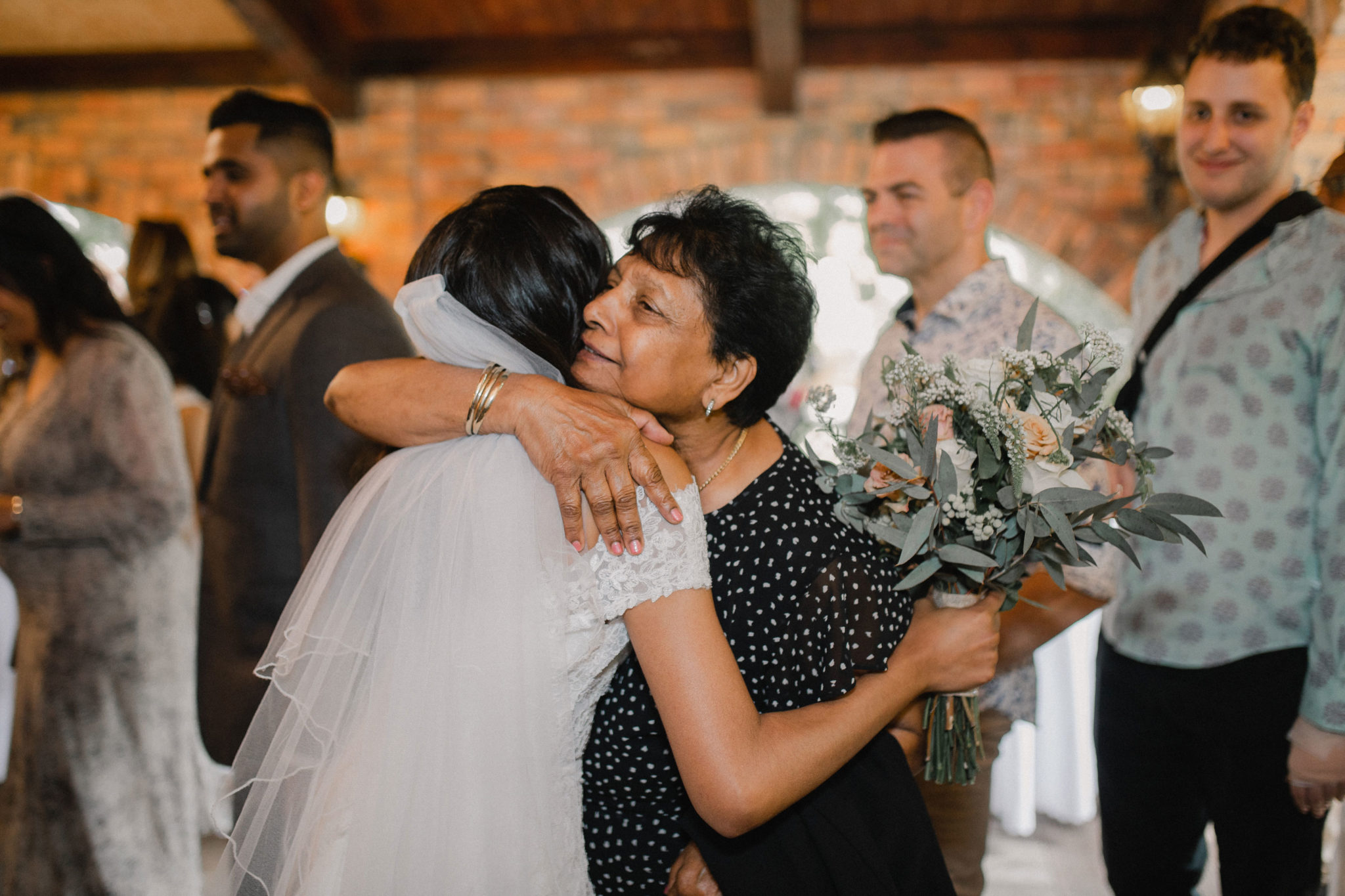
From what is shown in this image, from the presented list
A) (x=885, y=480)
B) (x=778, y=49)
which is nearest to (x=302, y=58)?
(x=778, y=49)

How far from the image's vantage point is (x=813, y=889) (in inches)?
57.5

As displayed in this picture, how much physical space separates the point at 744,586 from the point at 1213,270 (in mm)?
1567

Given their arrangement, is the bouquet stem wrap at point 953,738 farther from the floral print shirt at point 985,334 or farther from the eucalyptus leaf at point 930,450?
the floral print shirt at point 985,334

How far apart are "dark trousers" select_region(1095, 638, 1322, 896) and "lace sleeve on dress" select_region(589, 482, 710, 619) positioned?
4.87 feet

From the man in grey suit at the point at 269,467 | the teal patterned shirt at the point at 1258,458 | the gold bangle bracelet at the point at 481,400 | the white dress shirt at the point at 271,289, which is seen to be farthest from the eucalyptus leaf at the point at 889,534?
the white dress shirt at the point at 271,289

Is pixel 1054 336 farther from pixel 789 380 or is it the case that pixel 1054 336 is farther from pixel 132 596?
pixel 132 596

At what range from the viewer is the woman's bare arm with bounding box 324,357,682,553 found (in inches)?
52.6

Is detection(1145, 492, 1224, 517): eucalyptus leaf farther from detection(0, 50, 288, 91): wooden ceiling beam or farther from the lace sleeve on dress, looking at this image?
detection(0, 50, 288, 91): wooden ceiling beam

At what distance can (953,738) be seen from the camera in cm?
176

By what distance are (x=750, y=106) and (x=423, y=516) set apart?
4785mm

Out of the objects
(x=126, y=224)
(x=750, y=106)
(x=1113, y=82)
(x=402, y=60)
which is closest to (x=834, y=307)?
(x=750, y=106)

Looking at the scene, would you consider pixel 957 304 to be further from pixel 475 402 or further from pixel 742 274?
pixel 475 402

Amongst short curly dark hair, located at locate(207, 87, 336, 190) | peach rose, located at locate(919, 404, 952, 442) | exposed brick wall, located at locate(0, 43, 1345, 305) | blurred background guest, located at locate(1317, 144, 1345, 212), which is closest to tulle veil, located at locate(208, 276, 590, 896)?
peach rose, located at locate(919, 404, 952, 442)

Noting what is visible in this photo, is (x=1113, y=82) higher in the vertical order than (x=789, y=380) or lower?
higher
